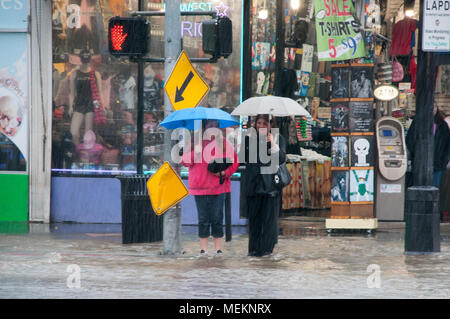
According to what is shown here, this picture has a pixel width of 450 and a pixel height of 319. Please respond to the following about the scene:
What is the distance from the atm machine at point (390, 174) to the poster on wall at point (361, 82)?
1.42 meters

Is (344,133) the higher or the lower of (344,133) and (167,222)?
the higher

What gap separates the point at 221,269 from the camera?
417 inches

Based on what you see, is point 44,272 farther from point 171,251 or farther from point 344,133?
point 344,133

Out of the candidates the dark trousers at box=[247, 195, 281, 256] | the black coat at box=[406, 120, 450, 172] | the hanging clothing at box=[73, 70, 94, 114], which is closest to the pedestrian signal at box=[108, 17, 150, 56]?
the dark trousers at box=[247, 195, 281, 256]

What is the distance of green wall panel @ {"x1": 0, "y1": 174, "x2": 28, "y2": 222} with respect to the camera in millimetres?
15859

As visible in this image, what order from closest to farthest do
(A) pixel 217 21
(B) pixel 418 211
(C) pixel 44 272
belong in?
(C) pixel 44 272, (A) pixel 217 21, (B) pixel 418 211

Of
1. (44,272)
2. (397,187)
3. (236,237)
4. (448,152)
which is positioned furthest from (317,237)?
(44,272)

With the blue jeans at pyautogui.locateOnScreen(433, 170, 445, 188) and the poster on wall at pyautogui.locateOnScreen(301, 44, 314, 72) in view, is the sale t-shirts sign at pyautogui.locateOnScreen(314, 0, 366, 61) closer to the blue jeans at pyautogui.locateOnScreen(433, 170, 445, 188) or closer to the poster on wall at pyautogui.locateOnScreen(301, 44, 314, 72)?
the blue jeans at pyautogui.locateOnScreen(433, 170, 445, 188)

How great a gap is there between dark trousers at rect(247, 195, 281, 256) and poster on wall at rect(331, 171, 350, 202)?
10.1 ft

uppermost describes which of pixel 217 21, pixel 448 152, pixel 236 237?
pixel 217 21

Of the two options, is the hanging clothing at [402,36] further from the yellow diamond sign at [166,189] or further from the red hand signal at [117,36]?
the red hand signal at [117,36]

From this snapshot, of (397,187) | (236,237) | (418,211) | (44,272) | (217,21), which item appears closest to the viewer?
(44,272)

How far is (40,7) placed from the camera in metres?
15.8

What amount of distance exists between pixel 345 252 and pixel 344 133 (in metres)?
2.86
